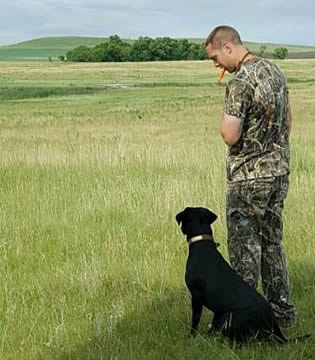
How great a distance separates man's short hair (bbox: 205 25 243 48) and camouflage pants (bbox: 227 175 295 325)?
989 millimetres

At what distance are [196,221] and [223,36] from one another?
1.40m

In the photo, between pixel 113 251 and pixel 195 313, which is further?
pixel 113 251

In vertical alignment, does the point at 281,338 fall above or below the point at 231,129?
below

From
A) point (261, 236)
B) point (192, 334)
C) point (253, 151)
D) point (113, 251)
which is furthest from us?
point (113, 251)

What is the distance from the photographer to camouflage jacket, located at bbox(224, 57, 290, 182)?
4414 millimetres

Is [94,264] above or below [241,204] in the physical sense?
below

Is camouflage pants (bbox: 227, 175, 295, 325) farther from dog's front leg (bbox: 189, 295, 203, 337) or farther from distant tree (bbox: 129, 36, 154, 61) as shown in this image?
distant tree (bbox: 129, 36, 154, 61)

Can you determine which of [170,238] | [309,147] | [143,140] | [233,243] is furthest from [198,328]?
[143,140]

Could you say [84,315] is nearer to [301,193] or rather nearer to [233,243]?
[233,243]

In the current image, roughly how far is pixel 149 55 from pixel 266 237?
131 metres

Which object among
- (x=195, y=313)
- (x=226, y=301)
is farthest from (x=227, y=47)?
(x=195, y=313)

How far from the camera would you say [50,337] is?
15.0ft

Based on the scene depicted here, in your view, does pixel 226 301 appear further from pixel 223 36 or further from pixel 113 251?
pixel 113 251

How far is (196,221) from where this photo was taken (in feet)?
16.1
